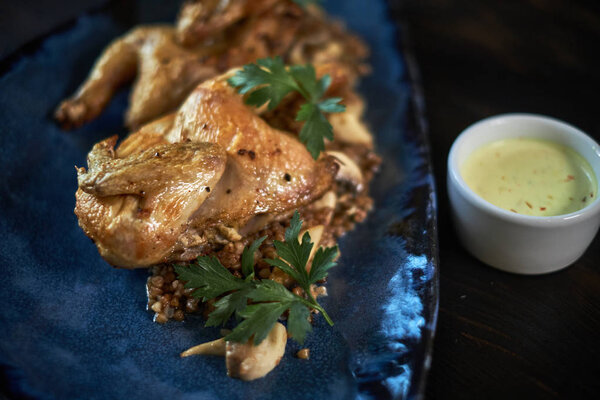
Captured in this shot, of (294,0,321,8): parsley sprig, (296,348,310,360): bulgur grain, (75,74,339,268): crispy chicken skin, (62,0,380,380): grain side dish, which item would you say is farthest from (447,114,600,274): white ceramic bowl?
(294,0,321,8): parsley sprig

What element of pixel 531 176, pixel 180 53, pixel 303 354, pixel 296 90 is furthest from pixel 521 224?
pixel 180 53

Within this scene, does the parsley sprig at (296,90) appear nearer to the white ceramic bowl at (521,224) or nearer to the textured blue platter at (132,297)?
the textured blue platter at (132,297)

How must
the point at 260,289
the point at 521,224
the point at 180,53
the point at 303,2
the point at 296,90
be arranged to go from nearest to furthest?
the point at 260,289 < the point at 521,224 < the point at 296,90 < the point at 180,53 < the point at 303,2

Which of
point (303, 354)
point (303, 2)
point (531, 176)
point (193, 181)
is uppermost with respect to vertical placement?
point (193, 181)

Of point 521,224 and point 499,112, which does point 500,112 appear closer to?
point 499,112

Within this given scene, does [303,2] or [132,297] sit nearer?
[132,297]

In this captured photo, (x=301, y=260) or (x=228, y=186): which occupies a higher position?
(x=228, y=186)

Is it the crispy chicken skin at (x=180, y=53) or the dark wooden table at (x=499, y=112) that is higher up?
the crispy chicken skin at (x=180, y=53)

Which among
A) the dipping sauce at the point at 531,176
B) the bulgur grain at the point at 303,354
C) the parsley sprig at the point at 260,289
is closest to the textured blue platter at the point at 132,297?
the bulgur grain at the point at 303,354
